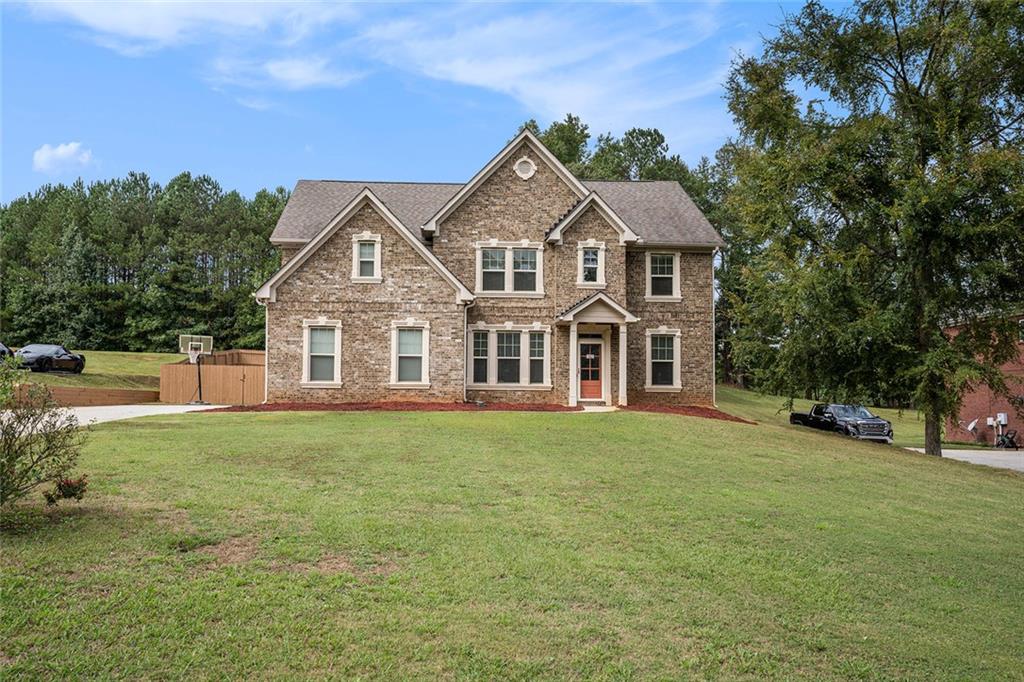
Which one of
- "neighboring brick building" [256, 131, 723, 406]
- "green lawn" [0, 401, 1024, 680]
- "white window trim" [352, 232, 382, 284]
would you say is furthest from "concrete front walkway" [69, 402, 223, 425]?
"green lawn" [0, 401, 1024, 680]

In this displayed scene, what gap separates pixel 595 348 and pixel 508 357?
127 inches

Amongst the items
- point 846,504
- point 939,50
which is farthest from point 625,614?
point 939,50

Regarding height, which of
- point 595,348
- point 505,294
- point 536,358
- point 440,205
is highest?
point 440,205

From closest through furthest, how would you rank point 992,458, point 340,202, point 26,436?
point 26,436 < point 992,458 < point 340,202

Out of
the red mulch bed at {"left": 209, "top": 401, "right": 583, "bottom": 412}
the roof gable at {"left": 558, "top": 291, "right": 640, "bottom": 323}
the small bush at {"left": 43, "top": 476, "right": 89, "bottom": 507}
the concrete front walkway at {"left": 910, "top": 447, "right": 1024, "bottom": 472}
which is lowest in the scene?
the concrete front walkway at {"left": 910, "top": 447, "right": 1024, "bottom": 472}

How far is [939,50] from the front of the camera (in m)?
21.8

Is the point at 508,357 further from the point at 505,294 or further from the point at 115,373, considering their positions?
the point at 115,373

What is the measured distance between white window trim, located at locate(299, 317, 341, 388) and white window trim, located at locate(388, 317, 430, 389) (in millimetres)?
1840

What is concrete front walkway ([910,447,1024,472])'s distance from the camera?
22.5m

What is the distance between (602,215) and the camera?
26.2 meters

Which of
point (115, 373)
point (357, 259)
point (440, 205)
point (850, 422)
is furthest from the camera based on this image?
point (115, 373)

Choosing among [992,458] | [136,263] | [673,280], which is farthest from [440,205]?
[136,263]

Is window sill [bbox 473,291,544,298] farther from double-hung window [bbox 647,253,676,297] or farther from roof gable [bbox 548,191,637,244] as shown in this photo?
double-hung window [bbox 647,253,676,297]

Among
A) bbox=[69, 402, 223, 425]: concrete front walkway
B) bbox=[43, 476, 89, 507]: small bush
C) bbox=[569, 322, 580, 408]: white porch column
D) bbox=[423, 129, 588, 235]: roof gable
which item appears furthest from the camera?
bbox=[423, 129, 588, 235]: roof gable
